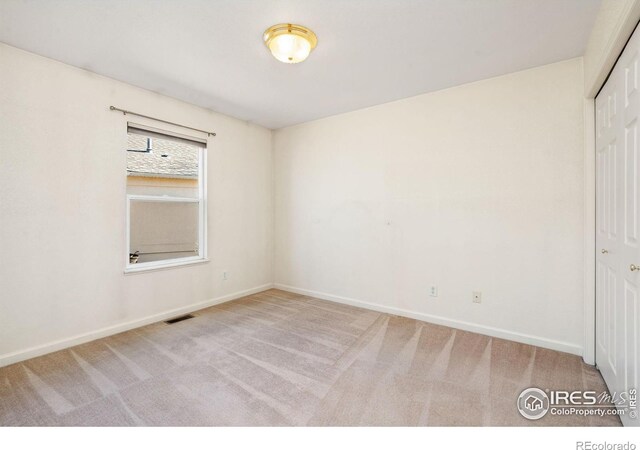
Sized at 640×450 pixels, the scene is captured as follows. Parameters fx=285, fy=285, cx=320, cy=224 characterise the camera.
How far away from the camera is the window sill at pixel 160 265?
117 inches

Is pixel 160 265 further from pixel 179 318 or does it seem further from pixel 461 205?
pixel 461 205

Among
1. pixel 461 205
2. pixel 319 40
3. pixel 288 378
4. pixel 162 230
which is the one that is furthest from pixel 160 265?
pixel 461 205

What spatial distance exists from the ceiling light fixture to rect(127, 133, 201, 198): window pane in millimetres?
1861

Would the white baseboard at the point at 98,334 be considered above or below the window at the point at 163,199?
below

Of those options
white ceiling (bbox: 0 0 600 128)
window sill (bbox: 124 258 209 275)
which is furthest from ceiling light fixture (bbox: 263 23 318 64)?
window sill (bbox: 124 258 209 275)

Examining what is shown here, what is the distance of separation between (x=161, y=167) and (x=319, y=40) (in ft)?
7.51

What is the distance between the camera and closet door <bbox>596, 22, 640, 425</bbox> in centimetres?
144

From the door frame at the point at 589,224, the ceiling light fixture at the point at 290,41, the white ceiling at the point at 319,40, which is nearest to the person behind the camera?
the white ceiling at the point at 319,40

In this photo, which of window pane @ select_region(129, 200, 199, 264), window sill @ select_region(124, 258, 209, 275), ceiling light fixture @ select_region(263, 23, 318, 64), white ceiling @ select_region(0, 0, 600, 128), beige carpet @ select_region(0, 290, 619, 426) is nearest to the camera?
beige carpet @ select_region(0, 290, 619, 426)

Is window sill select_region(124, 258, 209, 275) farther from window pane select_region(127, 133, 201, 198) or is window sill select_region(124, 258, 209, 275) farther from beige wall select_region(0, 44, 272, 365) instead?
window pane select_region(127, 133, 201, 198)

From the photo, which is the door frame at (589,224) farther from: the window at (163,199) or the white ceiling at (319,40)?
the window at (163,199)

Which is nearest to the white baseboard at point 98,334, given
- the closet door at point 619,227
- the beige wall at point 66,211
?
the beige wall at point 66,211
